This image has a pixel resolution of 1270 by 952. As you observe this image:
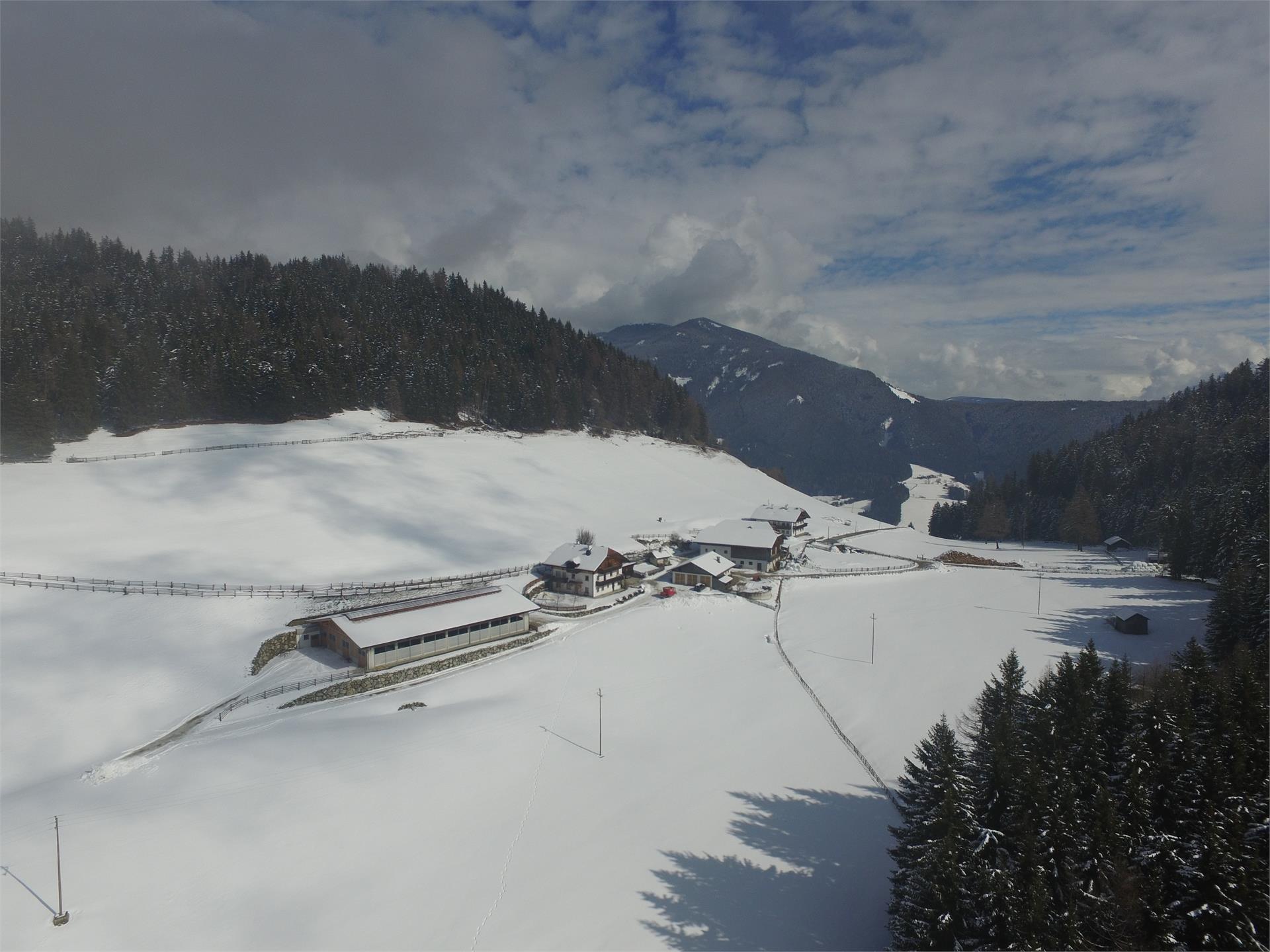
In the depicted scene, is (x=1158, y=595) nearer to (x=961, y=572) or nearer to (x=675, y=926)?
(x=961, y=572)

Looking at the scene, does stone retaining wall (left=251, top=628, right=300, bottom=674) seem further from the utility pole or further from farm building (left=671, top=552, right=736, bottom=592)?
farm building (left=671, top=552, right=736, bottom=592)

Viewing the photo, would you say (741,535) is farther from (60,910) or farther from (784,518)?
(60,910)

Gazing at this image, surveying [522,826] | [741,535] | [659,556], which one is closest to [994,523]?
A: [741,535]

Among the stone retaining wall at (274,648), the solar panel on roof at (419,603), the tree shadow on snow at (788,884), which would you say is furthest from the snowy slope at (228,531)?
the tree shadow on snow at (788,884)

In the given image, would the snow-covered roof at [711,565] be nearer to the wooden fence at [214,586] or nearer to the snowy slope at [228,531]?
the snowy slope at [228,531]

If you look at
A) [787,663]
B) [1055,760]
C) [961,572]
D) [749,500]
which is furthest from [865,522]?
[1055,760]
